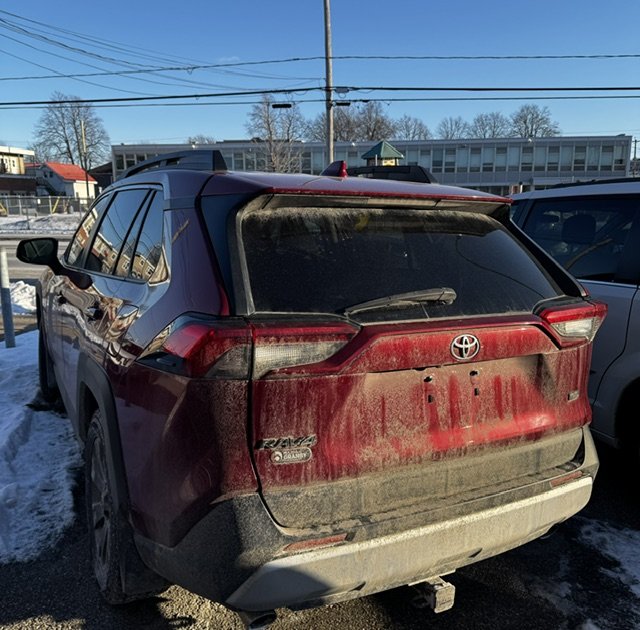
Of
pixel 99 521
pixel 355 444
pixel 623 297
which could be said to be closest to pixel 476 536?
pixel 355 444

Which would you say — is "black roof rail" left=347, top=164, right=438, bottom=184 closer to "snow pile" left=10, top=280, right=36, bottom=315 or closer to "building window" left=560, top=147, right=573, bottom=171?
"snow pile" left=10, top=280, right=36, bottom=315

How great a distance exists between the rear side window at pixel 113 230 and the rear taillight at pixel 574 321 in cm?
191

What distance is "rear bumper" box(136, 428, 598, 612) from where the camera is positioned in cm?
176

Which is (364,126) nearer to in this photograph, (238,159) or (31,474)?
(238,159)

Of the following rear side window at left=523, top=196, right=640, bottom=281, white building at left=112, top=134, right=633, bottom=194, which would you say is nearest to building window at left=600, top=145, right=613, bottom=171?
white building at left=112, top=134, right=633, bottom=194

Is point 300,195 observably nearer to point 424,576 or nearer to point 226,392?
point 226,392

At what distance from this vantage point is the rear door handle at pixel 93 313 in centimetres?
270

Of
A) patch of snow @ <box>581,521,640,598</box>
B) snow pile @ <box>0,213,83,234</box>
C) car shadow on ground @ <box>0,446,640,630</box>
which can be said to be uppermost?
car shadow on ground @ <box>0,446,640,630</box>

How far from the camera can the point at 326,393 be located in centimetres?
185

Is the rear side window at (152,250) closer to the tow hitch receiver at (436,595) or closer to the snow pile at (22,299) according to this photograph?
the tow hitch receiver at (436,595)

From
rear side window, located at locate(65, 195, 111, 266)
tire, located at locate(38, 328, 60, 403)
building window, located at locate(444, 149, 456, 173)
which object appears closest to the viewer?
rear side window, located at locate(65, 195, 111, 266)

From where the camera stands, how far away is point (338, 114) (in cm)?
6862

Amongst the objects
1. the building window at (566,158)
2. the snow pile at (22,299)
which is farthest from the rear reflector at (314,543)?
the building window at (566,158)

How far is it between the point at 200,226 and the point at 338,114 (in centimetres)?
7062
